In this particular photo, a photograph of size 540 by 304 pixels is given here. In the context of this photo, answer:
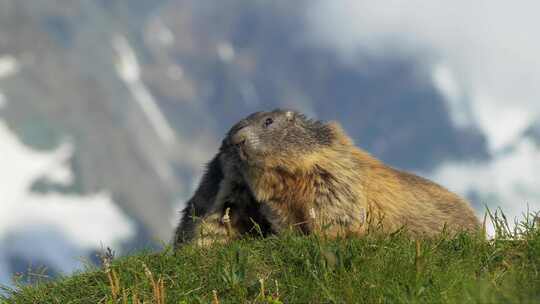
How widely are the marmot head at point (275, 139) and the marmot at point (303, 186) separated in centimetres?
1

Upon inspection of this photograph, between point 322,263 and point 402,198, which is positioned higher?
point 402,198

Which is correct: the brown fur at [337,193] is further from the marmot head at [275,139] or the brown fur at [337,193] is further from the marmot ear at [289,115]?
the marmot ear at [289,115]

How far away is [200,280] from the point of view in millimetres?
7199

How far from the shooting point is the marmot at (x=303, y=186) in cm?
862

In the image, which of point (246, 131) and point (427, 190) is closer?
point (246, 131)

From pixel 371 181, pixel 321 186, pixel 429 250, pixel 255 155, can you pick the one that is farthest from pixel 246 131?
pixel 429 250

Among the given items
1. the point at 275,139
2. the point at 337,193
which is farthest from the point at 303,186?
the point at 275,139

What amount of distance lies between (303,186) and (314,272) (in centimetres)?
209

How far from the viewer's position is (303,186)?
8.78m

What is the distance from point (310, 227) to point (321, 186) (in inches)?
27.3

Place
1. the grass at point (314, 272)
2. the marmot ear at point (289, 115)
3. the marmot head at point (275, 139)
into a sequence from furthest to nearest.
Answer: the marmot ear at point (289, 115) < the marmot head at point (275, 139) < the grass at point (314, 272)

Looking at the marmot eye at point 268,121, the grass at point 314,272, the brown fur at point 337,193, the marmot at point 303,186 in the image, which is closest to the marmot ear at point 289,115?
the marmot at point 303,186

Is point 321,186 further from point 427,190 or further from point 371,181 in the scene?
point 427,190

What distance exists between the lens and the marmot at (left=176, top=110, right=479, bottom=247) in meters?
8.62
